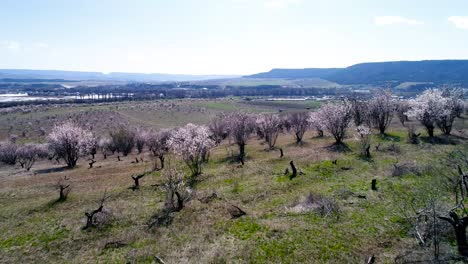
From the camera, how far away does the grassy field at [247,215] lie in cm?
1872

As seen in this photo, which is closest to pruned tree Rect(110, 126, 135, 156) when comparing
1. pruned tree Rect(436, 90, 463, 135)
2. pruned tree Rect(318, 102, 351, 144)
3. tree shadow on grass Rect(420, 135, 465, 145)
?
pruned tree Rect(318, 102, 351, 144)

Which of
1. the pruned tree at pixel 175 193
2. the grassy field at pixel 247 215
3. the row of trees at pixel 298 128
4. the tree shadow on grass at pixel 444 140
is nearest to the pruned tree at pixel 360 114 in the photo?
the row of trees at pixel 298 128

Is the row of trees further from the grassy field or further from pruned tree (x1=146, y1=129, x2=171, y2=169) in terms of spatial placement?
the grassy field

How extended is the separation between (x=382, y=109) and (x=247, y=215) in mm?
43266

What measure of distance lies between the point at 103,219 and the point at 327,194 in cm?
1945

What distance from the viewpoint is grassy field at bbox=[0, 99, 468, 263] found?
18719mm

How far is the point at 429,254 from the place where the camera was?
52.6 ft

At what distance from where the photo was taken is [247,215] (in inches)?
947

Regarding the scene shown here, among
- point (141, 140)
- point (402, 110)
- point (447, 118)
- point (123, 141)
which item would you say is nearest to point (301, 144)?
point (447, 118)

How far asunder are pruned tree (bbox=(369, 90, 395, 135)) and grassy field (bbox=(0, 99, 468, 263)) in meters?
12.2

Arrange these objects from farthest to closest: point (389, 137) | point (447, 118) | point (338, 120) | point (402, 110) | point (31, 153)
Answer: point (402, 110) < point (31, 153) < point (389, 137) < point (447, 118) < point (338, 120)

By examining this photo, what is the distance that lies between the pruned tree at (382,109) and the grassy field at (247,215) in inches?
481

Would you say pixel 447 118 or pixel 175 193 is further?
pixel 447 118

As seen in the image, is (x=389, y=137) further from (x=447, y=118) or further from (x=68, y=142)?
(x=68, y=142)
